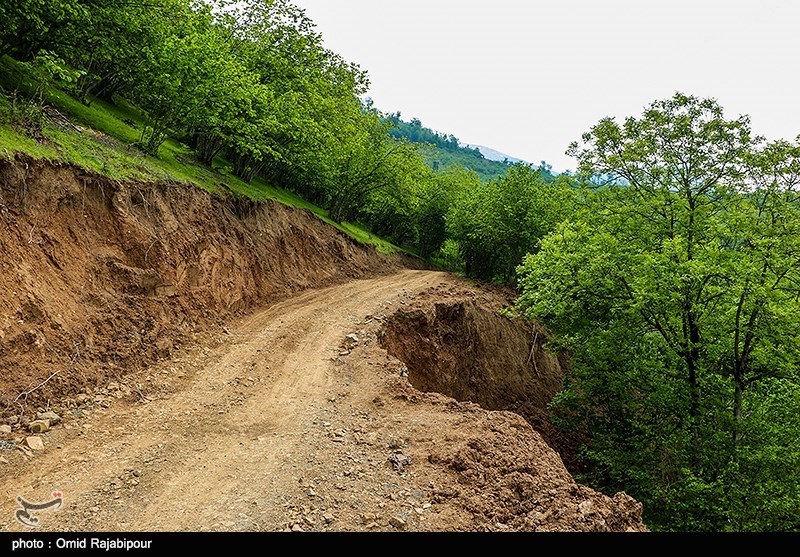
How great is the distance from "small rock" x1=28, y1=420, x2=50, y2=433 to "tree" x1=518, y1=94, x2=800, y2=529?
14.5 m

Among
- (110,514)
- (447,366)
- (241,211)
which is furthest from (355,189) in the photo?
(110,514)

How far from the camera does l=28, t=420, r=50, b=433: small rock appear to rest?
307 inches

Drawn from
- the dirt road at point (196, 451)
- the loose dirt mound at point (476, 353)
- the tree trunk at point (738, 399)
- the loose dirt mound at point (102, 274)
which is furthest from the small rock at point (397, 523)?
the tree trunk at point (738, 399)

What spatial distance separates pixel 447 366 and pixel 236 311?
409 inches

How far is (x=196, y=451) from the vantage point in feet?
26.6

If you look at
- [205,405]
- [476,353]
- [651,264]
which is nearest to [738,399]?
[651,264]

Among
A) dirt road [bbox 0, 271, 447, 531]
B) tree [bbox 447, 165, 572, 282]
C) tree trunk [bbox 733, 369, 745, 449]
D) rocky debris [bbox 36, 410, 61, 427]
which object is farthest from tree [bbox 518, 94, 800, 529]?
rocky debris [bbox 36, 410, 61, 427]

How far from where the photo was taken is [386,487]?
7527mm

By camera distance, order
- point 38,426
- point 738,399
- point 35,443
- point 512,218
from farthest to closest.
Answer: point 512,218 < point 738,399 < point 38,426 < point 35,443

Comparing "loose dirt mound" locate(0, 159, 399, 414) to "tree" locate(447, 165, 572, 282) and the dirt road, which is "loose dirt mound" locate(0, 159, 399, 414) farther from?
"tree" locate(447, 165, 572, 282)

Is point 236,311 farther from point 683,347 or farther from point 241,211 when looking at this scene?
point 683,347

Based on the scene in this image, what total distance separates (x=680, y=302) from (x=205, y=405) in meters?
14.1

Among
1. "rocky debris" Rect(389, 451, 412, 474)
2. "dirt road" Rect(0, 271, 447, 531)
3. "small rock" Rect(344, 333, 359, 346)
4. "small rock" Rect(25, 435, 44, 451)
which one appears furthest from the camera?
"small rock" Rect(344, 333, 359, 346)

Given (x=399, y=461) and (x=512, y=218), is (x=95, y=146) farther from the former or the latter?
(x=512, y=218)
